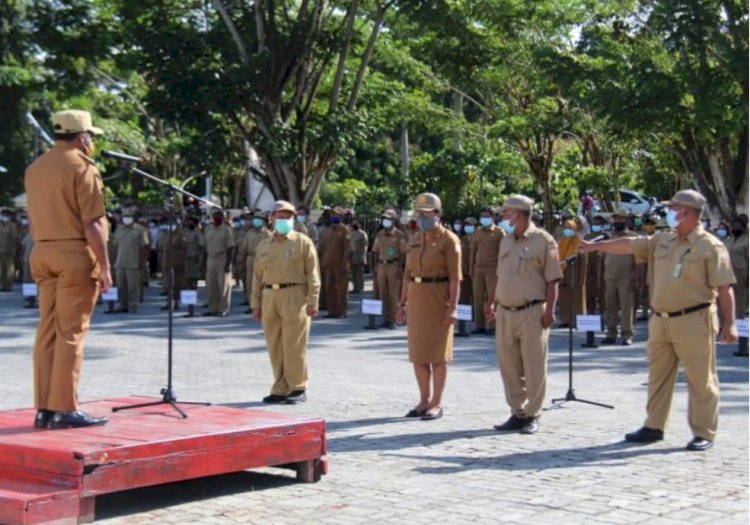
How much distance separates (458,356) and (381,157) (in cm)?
3581

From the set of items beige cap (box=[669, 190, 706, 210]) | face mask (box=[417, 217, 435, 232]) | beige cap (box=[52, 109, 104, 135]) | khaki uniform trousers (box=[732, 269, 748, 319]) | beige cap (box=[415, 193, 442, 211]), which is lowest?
khaki uniform trousers (box=[732, 269, 748, 319])

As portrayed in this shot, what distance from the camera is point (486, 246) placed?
21.4m

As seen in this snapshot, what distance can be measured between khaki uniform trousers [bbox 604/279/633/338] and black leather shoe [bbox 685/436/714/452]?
9.51 m

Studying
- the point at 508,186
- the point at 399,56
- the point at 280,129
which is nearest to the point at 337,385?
the point at 280,129

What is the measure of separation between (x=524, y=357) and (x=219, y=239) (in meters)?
14.6

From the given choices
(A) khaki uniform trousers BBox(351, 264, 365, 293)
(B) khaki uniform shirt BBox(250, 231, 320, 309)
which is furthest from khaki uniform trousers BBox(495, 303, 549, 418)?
(A) khaki uniform trousers BBox(351, 264, 365, 293)

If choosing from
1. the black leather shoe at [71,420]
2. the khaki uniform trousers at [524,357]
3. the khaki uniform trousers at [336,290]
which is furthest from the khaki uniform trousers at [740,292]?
the black leather shoe at [71,420]

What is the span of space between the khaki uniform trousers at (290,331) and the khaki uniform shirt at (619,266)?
8121mm

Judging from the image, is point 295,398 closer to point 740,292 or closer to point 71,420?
point 71,420

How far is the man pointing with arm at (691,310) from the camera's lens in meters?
10.4

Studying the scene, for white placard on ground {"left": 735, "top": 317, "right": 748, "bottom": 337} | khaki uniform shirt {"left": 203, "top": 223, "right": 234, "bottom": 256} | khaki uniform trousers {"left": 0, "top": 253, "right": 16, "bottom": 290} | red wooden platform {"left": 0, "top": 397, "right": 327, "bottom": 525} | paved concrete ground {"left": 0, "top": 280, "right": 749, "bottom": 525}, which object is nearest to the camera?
red wooden platform {"left": 0, "top": 397, "right": 327, "bottom": 525}

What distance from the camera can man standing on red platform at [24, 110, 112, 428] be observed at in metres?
8.49

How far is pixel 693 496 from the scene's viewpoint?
28.6ft

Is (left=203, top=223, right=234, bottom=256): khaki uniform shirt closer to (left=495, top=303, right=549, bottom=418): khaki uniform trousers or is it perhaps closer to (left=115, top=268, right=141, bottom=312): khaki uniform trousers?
(left=115, top=268, right=141, bottom=312): khaki uniform trousers
